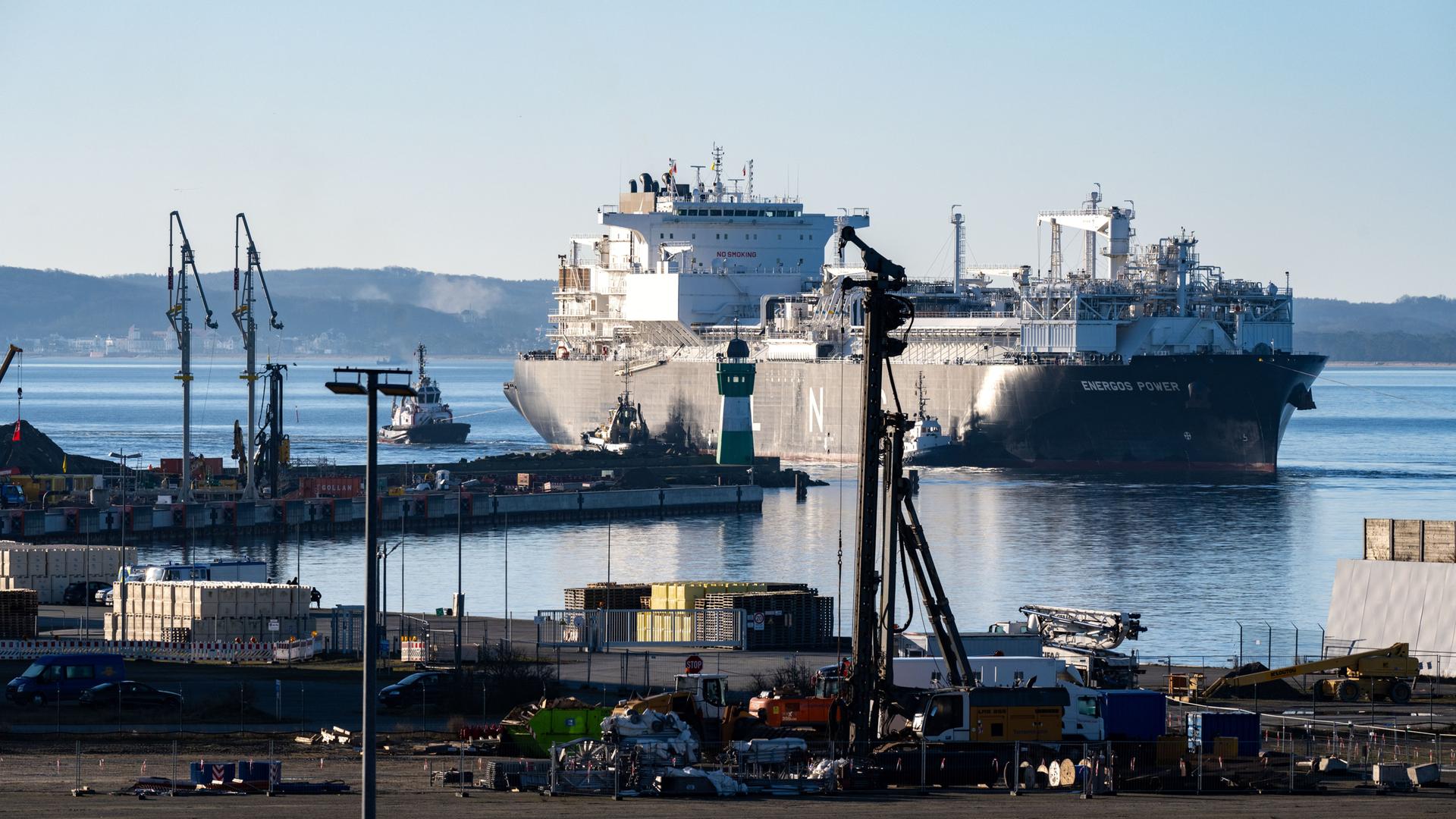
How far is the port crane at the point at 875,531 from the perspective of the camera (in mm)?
23312

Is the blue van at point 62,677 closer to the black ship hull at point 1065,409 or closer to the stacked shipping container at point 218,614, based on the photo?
the stacked shipping container at point 218,614

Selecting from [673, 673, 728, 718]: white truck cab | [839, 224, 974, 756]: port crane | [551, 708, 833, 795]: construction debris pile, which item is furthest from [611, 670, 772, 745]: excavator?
[839, 224, 974, 756]: port crane

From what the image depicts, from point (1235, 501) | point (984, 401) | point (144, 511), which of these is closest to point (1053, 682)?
point (144, 511)

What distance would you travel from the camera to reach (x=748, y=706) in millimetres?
25062

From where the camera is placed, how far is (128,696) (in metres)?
26.7

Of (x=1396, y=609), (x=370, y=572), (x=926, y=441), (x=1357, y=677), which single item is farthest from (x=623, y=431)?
(x=370, y=572)

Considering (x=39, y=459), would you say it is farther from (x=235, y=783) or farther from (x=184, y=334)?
(x=235, y=783)

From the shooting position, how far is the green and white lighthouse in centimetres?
8569

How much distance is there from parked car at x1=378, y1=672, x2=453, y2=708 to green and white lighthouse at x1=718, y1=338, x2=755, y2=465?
191 ft

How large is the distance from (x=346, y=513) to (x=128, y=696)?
40.4 meters

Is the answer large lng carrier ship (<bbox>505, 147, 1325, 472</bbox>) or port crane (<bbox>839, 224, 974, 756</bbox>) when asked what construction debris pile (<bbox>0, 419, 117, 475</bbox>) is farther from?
port crane (<bbox>839, 224, 974, 756</bbox>)

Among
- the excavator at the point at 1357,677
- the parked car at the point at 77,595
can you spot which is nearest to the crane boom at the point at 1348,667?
the excavator at the point at 1357,677

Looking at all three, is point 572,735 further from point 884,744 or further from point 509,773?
point 884,744

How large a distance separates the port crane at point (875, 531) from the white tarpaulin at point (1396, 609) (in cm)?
1170
